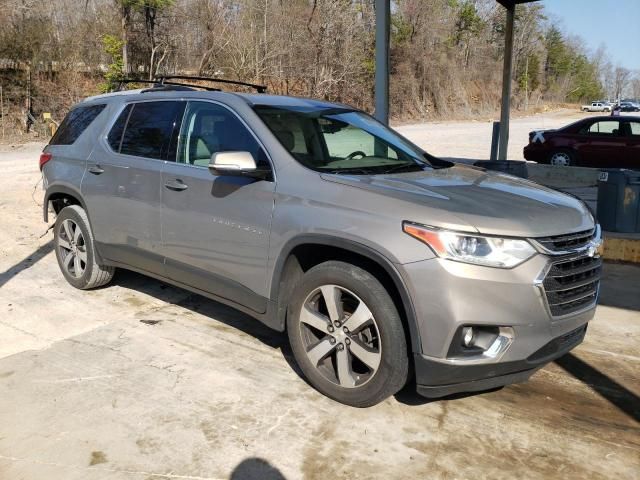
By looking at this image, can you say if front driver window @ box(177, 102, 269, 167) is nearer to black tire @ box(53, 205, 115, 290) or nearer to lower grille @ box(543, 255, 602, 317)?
black tire @ box(53, 205, 115, 290)

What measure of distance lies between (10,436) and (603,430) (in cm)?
322

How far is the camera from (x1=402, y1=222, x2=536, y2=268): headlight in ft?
9.62

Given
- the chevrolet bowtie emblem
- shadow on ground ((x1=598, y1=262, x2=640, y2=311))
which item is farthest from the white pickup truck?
shadow on ground ((x1=598, y1=262, x2=640, y2=311))

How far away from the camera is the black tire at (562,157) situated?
16.2 m

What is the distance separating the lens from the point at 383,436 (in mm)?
3219

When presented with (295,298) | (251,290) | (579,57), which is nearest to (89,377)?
(251,290)

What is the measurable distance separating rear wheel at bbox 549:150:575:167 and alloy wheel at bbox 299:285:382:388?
14528 millimetres

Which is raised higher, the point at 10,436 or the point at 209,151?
the point at 209,151

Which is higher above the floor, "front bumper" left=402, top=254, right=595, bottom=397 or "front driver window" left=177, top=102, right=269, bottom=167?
"front driver window" left=177, top=102, right=269, bottom=167

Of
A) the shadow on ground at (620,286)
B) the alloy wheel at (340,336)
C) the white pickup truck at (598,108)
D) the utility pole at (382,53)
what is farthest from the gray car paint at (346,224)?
the white pickup truck at (598,108)

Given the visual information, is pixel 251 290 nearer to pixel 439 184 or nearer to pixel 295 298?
pixel 295 298

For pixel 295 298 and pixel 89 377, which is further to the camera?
pixel 89 377

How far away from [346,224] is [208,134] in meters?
1.53

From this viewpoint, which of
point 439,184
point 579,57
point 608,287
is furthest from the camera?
point 579,57
